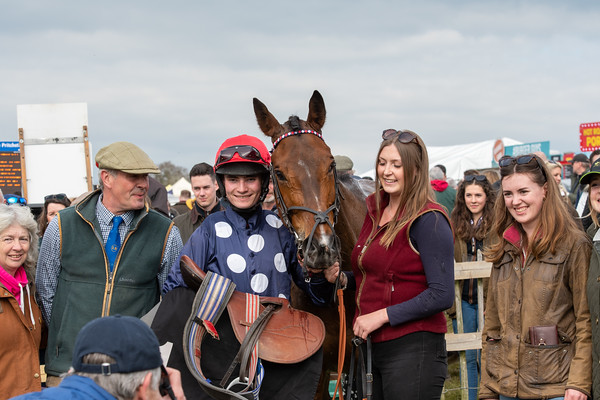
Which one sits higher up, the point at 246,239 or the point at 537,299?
the point at 246,239

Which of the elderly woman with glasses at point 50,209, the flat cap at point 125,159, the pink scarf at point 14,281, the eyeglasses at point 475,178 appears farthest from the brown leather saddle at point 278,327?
the elderly woman with glasses at point 50,209

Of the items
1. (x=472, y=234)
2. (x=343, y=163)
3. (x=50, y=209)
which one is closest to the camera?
(x=472, y=234)

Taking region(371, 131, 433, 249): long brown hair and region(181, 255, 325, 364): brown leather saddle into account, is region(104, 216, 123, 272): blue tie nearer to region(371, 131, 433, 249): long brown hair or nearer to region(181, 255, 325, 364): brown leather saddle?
region(181, 255, 325, 364): brown leather saddle

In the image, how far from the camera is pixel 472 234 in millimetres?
6273

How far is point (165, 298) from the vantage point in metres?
2.96

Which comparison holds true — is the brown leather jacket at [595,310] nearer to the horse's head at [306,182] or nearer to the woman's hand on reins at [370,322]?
the woman's hand on reins at [370,322]

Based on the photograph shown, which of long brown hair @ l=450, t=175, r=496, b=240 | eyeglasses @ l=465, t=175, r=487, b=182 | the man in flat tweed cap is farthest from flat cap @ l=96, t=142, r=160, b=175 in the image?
eyeglasses @ l=465, t=175, r=487, b=182

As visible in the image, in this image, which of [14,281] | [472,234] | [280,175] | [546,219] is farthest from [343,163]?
[14,281]

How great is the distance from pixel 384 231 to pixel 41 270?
2.04 m

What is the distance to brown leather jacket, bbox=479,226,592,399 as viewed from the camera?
2.80 metres

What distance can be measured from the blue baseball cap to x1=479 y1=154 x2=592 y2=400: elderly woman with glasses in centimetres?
192

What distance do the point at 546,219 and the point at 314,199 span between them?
123 centimetres

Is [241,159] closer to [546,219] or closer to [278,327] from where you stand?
[278,327]

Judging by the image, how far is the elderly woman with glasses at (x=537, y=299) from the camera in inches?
111
